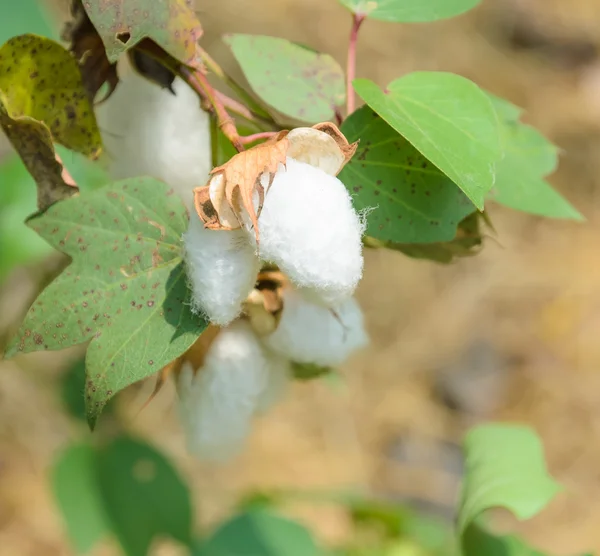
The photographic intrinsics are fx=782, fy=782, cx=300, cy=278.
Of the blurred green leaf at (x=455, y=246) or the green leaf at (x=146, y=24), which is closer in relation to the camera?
the green leaf at (x=146, y=24)

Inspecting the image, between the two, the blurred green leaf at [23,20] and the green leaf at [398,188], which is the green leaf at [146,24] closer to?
the green leaf at [398,188]

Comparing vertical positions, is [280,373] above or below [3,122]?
below

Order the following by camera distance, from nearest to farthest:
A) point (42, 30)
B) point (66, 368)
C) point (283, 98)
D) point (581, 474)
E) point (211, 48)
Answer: point (283, 98) → point (42, 30) → point (66, 368) → point (581, 474) → point (211, 48)

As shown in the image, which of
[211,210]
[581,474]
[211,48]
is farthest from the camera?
[211,48]

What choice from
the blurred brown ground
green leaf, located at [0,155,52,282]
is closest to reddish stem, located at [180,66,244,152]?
green leaf, located at [0,155,52,282]

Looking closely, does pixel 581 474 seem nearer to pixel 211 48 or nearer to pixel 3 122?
pixel 211 48

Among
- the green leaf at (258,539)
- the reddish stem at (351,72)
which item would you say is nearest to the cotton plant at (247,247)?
the reddish stem at (351,72)

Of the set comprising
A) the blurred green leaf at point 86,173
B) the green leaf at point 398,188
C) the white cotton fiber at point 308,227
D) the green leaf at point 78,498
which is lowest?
the green leaf at point 78,498

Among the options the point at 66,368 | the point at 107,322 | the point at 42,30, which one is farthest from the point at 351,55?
the point at 66,368
